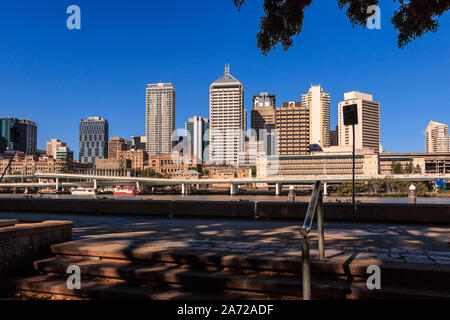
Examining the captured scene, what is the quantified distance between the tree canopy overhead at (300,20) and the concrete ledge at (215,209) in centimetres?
832

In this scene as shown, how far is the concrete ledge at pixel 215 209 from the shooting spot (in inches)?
579

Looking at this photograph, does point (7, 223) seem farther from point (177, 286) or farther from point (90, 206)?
point (90, 206)

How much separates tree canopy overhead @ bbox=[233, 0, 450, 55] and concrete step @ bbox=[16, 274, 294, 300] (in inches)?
188

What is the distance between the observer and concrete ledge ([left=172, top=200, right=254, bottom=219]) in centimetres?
1470

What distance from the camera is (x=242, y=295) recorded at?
5195 mm

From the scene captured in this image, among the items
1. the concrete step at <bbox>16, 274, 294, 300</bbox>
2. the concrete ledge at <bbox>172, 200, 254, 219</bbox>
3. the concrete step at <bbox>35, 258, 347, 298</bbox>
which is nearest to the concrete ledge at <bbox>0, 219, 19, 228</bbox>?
the concrete step at <bbox>35, 258, 347, 298</bbox>

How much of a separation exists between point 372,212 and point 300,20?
8.70 m

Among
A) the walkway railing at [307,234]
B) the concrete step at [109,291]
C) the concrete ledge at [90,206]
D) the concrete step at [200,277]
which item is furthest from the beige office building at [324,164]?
the concrete step at [109,291]

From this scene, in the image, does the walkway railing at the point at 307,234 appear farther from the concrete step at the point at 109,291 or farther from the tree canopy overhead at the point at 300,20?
the tree canopy overhead at the point at 300,20

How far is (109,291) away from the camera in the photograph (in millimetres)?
5445
